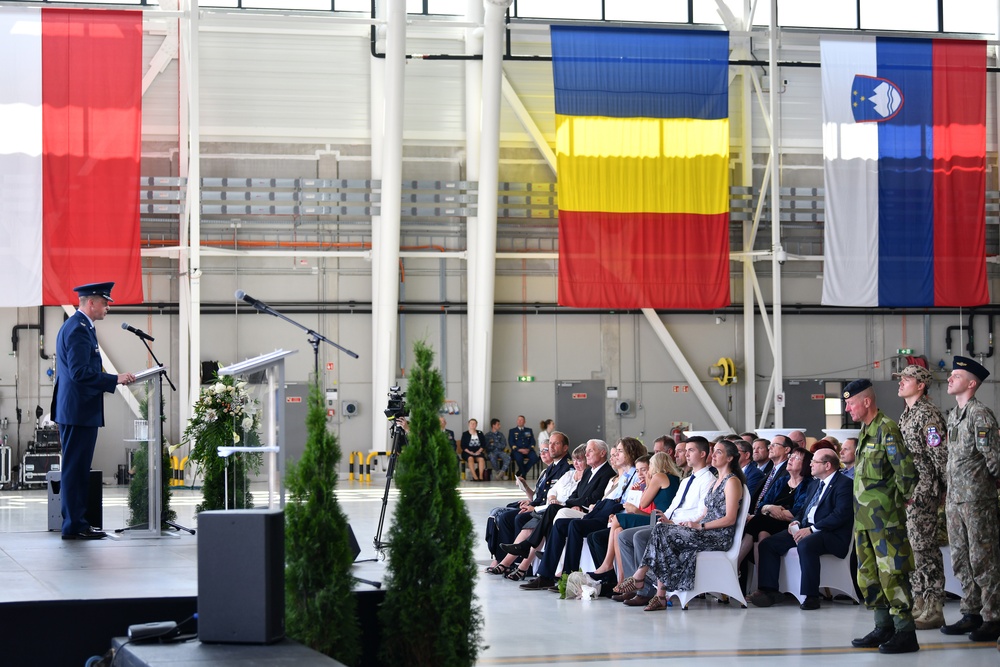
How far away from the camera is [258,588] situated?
452 cm

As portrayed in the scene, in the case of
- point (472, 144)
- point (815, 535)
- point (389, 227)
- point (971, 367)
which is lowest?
point (815, 535)

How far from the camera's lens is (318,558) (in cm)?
509

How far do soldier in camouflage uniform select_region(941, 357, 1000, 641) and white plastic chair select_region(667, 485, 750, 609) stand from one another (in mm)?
1712

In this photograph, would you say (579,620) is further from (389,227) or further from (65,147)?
(65,147)

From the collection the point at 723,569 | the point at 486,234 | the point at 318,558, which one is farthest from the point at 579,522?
the point at 486,234

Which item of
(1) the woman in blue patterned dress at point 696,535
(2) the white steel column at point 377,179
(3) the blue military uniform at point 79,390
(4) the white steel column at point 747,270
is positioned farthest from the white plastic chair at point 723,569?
(4) the white steel column at point 747,270

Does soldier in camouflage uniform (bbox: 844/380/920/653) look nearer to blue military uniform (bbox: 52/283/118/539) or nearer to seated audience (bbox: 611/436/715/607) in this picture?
seated audience (bbox: 611/436/715/607)

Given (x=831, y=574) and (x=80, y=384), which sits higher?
(x=80, y=384)

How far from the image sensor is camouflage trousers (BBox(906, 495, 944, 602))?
724 centimetres

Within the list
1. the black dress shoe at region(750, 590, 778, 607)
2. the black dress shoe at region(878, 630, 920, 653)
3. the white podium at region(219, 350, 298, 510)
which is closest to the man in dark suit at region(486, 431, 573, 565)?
the black dress shoe at region(750, 590, 778, 607)

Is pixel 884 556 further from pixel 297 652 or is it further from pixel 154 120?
pixel 154 120

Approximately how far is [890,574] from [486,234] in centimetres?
1553

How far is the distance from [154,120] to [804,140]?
517 inches

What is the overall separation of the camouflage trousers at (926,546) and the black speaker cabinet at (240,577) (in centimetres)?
425
